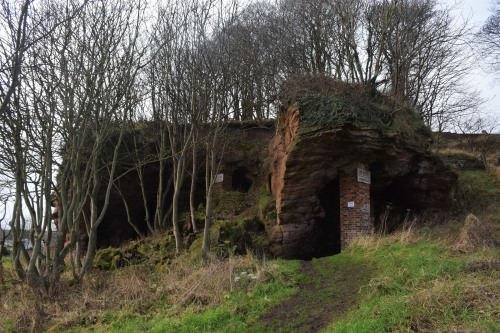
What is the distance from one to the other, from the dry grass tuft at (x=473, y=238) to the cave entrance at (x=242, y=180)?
8.39 metres

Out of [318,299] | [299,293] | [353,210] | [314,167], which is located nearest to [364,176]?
[353,210]

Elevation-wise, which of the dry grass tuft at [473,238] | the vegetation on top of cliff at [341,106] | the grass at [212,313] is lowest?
the grass at [212,313]

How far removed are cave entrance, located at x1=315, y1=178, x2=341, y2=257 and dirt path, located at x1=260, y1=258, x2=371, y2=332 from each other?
3.25 meters

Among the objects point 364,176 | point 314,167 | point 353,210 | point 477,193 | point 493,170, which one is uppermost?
point 314,167

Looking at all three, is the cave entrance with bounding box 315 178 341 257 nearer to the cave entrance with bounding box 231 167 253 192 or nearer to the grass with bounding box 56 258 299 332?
the cave entrance with bounding box 231 167 253 192

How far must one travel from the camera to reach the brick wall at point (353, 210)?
11.0m

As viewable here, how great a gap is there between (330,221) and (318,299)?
6.24 meters

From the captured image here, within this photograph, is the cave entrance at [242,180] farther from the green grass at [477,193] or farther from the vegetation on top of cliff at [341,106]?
the green grass at [477,193]

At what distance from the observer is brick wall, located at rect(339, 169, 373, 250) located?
11031 mm

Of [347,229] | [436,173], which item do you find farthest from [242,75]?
[436,173]

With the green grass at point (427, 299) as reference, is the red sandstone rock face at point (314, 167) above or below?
above

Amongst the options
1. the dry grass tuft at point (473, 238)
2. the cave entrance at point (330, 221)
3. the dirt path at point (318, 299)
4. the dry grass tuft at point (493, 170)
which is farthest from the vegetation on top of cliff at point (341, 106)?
the dry grass tuft at point (493, 170)

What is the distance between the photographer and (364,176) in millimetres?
11367

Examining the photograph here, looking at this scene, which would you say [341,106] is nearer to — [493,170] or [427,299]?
[427,299]
